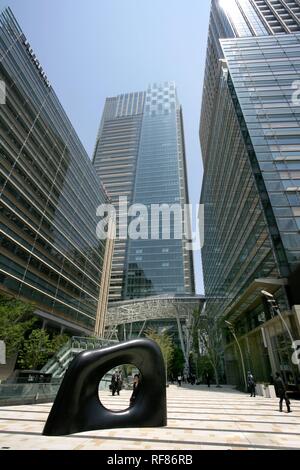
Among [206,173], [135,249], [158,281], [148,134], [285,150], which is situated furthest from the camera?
[148,134]

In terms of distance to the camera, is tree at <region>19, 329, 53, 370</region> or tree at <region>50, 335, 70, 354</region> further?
tree at <region>50, 335, 70, 354</region>

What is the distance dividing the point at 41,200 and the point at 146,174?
68663mm

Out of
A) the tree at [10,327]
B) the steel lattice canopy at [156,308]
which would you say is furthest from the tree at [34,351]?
the steel lattice canopy at [156,308]

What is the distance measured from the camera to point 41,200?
3741 centimetres

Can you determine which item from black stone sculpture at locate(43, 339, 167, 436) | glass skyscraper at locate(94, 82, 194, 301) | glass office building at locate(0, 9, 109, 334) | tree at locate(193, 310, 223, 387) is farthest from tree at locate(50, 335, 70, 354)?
glass skyscraper at locate(94, 82, 194, 301)

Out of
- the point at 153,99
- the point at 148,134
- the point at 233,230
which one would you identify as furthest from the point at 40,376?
the point at 153,99

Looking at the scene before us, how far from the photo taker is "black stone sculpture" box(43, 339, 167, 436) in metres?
6.29

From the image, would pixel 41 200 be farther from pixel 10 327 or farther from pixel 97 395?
pixel 97 395

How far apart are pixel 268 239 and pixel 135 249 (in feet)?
224

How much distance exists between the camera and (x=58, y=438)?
5.73 metres

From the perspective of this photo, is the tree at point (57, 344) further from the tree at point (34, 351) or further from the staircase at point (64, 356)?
the staircase at point (64, 356)

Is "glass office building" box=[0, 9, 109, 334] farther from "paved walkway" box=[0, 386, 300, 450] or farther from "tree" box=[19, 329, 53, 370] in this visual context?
"paved walkway" box=[0, 386, 300, 450]

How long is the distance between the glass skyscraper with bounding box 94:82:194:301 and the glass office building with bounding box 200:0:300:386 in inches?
1302
